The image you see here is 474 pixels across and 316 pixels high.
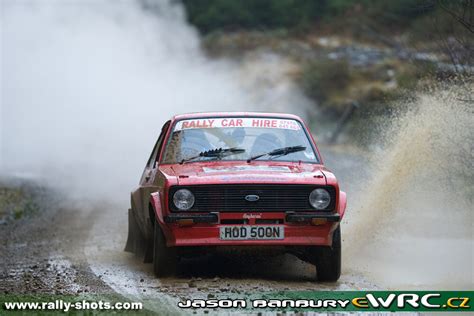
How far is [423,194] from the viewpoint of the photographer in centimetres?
1287

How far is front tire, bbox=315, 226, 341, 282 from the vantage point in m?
8.28

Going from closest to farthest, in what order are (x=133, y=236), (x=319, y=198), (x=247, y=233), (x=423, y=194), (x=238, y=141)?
(x=247, y=233)
(x=319, y=198)
(x=238, y=141)
(x=133, y=236)
(x=423, y=194)

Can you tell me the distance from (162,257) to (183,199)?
0.56 m

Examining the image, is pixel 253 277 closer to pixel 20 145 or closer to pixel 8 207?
pixel 8 207

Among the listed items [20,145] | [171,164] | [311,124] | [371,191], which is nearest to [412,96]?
[371,191]

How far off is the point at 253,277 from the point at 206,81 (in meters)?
26.6

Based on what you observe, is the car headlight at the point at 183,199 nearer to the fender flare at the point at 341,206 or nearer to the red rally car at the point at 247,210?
the red rally car at the point at 247,210

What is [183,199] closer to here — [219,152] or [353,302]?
[219,152]

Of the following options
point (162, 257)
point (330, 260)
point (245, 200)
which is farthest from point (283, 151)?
point (162, 257)

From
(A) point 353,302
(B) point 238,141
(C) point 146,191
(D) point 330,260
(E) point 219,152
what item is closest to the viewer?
(A) point 353,302

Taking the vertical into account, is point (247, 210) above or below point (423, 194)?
above

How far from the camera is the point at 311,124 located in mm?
31297

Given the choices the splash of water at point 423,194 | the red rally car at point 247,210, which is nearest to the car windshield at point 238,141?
the red rally car at point 247,210

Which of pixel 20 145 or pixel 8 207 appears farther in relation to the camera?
pixel 20 145
